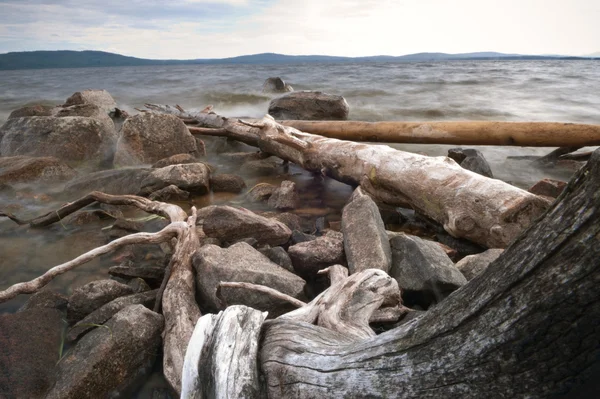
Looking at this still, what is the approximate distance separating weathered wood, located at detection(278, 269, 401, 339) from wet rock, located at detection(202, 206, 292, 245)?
157 cm

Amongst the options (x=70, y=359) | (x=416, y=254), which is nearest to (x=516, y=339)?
(x=416, y=254)

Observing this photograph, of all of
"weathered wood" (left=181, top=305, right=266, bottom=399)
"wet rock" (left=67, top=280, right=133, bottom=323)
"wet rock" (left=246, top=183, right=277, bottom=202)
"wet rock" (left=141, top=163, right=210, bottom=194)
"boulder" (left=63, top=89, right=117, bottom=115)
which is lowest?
"wet rock" (left=246, top=183, right=277, bottom=202)

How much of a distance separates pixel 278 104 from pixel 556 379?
1063cm

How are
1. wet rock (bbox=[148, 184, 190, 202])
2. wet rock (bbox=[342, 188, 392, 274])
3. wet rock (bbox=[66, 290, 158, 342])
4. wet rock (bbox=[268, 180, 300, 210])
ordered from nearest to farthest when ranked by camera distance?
wet rock (bbox=[66, 290, 158, 342]) → wet rock (bbox=[342, 188, 392, 274]) → wet rock (bbox=[268, 180, 300, 210]) → wet rock (bbox=[148, 184, 190, 202])

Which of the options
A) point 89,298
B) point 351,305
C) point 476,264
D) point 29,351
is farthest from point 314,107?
point 29,351

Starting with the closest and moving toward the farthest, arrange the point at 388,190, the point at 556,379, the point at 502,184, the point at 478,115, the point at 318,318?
the point at 556,379 → the point at 318,318 → the point at 502,184 → the point at 388,190 → the point at 478,115

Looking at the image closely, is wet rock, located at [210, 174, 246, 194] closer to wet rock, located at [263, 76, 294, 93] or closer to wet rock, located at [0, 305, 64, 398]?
wet rock, located at [0, 305, 64, 398]

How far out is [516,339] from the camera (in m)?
1.09

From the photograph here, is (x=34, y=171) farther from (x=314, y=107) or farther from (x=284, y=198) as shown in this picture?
(x=314, y=107)

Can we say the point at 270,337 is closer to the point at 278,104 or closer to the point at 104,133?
the point at 104,133

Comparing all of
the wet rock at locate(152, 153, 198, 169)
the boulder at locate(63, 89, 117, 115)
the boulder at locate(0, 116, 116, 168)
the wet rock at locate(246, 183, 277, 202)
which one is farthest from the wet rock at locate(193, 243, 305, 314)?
the boulder at locate(63, 89, 117, 115)

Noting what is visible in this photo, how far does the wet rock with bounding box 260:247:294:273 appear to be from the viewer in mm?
3406

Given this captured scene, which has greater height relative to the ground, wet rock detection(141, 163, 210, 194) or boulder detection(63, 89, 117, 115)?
boulder detection(63, 89, 117, 115)

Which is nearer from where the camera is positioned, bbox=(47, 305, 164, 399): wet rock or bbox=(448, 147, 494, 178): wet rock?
bbox=(47, 305, 164, 399): wet rock
